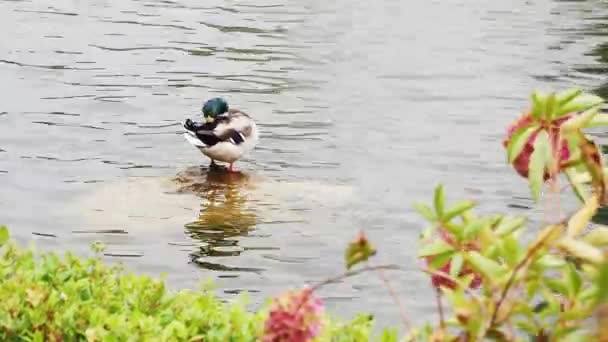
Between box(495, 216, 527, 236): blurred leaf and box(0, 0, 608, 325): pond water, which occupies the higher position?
box(495, 216, 527, 236): blurred leaf

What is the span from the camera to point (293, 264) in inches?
315

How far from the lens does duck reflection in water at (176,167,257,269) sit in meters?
8.27

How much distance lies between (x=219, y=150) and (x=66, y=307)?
5757mm

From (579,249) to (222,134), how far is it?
7991 millimetres

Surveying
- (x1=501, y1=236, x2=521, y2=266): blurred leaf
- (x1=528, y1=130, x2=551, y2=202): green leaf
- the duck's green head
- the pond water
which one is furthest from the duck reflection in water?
(x1=501, y1=236, x2=521, y2=266): blurred leaf

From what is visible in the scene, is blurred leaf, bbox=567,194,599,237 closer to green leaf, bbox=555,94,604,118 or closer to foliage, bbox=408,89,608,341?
foliage, bbox=408,89,608,341

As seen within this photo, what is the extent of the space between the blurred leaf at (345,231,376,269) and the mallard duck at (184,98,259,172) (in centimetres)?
761

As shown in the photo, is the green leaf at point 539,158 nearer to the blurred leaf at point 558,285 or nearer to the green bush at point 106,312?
the blurred leaf at point 558,285

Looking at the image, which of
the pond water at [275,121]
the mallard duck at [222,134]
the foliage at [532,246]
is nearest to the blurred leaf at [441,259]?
the foliage at [532,246]

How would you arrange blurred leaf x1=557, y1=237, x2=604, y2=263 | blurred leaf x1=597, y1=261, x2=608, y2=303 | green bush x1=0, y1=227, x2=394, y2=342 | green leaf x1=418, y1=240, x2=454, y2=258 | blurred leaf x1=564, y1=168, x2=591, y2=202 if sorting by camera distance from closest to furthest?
blurred leaf x1=597, y1=261, x2=608, y2=303 < blurred leaf x1=557, y1=237, x2=604, y2=263 < green leaf x1=418, y1=240, x2=454, y2=258 < blurred leaf x1=564, y1=168, x2=591, y2=202 < green bush x1=0, y1=227, x2=394, y2=342

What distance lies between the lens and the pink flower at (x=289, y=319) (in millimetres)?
2338

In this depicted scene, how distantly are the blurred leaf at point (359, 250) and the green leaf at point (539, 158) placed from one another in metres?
0.37

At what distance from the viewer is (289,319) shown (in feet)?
7.67

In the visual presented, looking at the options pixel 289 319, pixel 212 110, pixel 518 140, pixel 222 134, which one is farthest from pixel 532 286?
pixel 212 110
